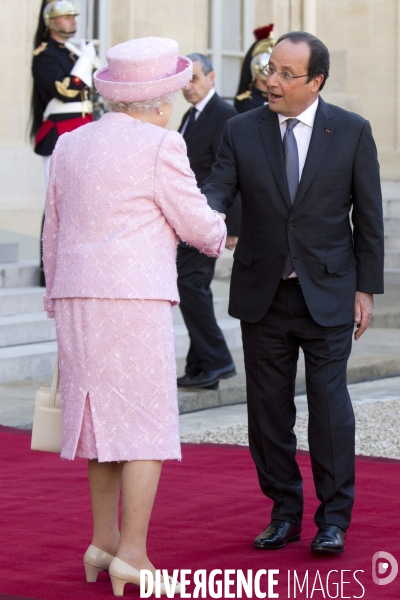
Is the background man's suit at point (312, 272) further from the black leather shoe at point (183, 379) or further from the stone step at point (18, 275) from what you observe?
the stone step at point (18, 275)

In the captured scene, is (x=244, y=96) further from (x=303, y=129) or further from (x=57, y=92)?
(x=303, y=129)

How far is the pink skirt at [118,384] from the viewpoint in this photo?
12.9 ft

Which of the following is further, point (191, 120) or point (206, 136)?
point (191, 120)

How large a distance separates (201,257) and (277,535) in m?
3.26

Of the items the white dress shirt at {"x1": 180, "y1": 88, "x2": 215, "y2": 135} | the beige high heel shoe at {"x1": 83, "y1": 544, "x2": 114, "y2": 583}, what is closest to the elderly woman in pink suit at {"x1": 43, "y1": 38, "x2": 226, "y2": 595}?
the beige high heel shoe at {"x1": 83, "y1": 544, "x2": 114, "y2": 583}

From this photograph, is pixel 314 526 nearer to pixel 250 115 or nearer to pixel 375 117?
pixel 250 115

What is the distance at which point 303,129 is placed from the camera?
15.0 ft

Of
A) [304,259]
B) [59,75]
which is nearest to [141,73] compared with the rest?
[304,259]

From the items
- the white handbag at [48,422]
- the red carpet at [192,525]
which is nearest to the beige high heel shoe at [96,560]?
the red carpet at [192,525]

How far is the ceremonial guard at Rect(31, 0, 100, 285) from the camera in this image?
949 cm

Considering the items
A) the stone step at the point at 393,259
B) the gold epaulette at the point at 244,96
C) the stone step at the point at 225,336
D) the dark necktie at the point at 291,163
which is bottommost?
the stone step at the point at 393,259

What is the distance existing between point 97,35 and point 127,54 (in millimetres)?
8753

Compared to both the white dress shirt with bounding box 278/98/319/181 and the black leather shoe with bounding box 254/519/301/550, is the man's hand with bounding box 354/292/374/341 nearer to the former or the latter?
the white dress shirt with bounding box 278/98/319/181

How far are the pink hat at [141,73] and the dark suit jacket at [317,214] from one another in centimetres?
61
